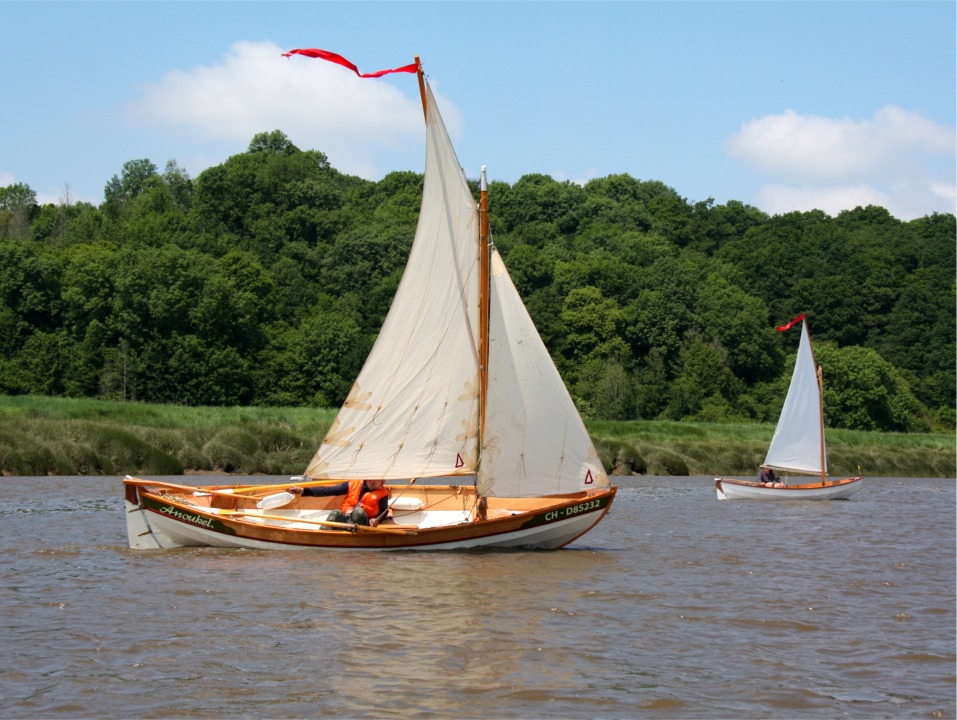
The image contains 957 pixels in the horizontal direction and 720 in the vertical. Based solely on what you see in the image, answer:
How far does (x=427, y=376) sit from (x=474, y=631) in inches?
331

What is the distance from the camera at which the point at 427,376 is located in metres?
24.0

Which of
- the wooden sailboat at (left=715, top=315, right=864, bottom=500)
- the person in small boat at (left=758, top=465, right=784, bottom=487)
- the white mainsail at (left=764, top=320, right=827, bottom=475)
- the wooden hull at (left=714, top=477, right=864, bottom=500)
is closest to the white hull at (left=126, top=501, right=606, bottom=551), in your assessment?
the wooden hull at (left=714, top=477, right=864, bottom=500)

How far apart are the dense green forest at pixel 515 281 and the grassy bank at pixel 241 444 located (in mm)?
16802

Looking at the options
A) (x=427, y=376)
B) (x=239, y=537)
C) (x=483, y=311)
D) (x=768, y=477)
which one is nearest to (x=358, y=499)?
(x=239, y=537)

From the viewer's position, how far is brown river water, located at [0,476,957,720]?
12859 millimetres

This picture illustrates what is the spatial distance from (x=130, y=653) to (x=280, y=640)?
200 centimetres

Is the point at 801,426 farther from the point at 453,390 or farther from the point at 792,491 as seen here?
the point at 453,390

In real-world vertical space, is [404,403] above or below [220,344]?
below

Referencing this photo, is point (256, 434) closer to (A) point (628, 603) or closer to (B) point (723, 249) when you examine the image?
(A) point (628, 603)

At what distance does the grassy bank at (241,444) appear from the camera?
143ft

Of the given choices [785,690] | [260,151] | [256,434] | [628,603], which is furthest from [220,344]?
[785,690]

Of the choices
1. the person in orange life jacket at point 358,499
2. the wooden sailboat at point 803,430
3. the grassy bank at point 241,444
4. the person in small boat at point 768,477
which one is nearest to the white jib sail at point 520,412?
the person in orange life jacket at point 358,499

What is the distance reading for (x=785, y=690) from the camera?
13609 millimetres

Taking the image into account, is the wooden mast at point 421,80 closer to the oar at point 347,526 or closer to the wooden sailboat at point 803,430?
the oar at point 347,526
